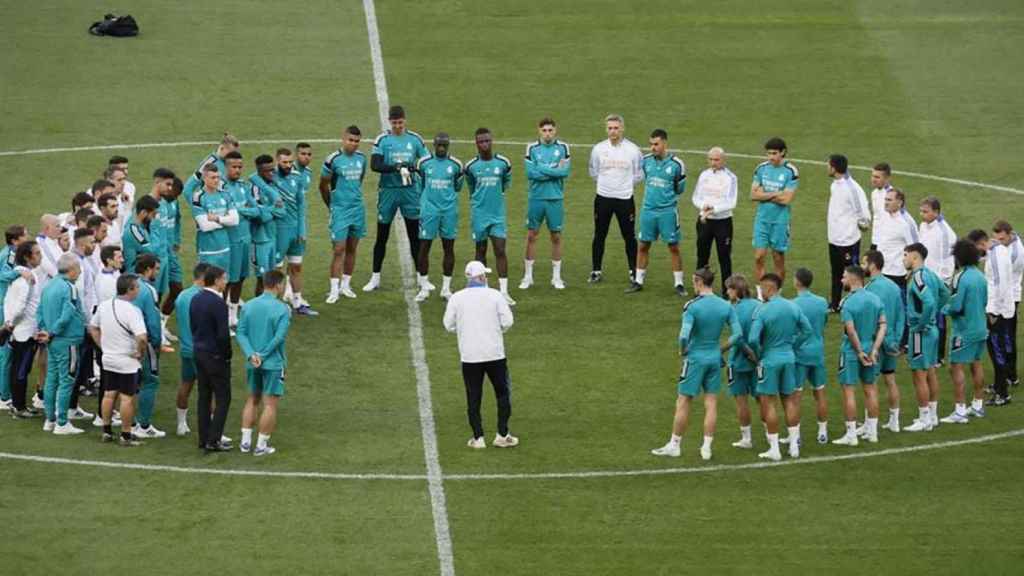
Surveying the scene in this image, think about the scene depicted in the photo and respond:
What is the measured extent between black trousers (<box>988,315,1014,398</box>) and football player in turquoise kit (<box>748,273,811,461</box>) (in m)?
3.31

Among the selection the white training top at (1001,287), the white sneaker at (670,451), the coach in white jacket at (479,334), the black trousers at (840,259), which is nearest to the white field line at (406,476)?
the white sneaker at (670,451)

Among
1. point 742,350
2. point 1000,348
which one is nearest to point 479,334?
point 742,350

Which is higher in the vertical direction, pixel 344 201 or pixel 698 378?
pixel 344 201

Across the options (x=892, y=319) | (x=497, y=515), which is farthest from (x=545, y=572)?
(x=892, y=319)

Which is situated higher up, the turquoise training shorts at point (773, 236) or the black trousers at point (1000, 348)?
the turquoise training shorts at point (773, 236)

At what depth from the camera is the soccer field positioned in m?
19.7

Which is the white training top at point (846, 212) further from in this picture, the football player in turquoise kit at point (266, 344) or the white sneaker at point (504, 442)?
the football player in turquoise kit at point (266, 344)

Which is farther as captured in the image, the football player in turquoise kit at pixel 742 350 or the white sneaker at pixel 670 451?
the white sneaker at pixel 670 451

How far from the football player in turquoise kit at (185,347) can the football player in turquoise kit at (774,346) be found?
237 inches

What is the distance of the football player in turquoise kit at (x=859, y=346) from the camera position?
2208cm

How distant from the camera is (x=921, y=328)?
22.8 meters

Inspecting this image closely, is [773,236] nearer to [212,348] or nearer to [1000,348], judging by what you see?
[1000,348]

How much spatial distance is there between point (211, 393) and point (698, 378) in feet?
17.4

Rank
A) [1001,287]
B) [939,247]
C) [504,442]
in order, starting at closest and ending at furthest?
[504,442] → [1001,287] → [939,247]
